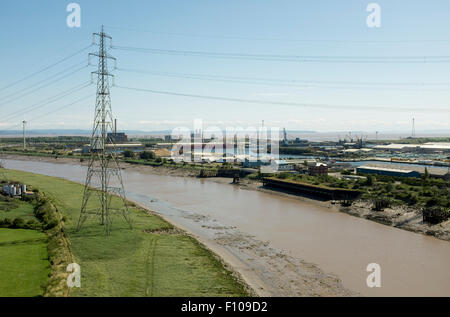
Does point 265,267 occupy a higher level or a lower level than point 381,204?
lower

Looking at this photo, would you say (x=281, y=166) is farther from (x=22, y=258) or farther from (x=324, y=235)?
(x=22, y=258)

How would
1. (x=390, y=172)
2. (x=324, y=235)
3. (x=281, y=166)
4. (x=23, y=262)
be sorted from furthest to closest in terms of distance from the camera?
(x=281, y=166)
(x=390, y=172)
(x=324, y=235)
(x=23, y=262)

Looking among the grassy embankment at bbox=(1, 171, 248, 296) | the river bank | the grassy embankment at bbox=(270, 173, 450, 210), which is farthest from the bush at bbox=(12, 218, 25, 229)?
the grassy embankment at bbox=(270, 173, 450, 210)

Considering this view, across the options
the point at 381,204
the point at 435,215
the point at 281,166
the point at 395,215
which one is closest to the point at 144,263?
the point at 395,215

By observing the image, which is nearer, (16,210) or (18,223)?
(18,223)
